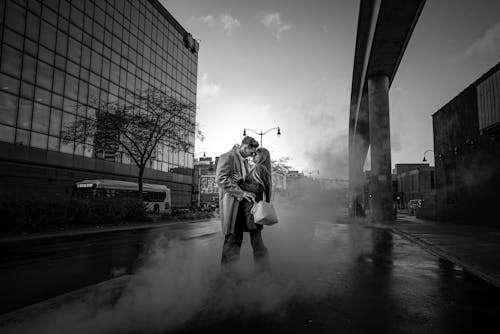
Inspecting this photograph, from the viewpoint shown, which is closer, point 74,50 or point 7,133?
point 7,133

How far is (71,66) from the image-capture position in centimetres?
3036

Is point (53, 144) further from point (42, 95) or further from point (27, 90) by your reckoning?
point (27, 90)

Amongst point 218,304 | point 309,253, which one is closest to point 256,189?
point 218,304

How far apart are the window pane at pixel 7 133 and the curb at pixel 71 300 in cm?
2630

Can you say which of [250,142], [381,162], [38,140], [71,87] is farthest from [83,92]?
[250,142]

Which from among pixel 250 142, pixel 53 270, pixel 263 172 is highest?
pixel 250 142

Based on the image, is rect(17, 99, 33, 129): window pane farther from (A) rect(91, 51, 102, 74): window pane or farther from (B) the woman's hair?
(B) the woman's hair

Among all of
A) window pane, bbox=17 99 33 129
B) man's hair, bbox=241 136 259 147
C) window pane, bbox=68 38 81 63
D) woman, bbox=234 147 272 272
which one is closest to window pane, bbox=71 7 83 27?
window pane, bbox=68 38 81 63

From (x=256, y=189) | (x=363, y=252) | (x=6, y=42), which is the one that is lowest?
(x=363, y=252)

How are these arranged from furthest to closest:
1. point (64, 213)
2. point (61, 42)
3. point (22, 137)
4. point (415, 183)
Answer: point (415, 183) → point (61, 42) → point (22, 137) → point (64, 213)

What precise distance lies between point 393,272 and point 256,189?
302 cm

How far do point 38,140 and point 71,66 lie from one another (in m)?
7.86

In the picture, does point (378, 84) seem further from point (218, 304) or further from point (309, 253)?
point (218, 304)

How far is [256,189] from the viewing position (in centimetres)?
395
